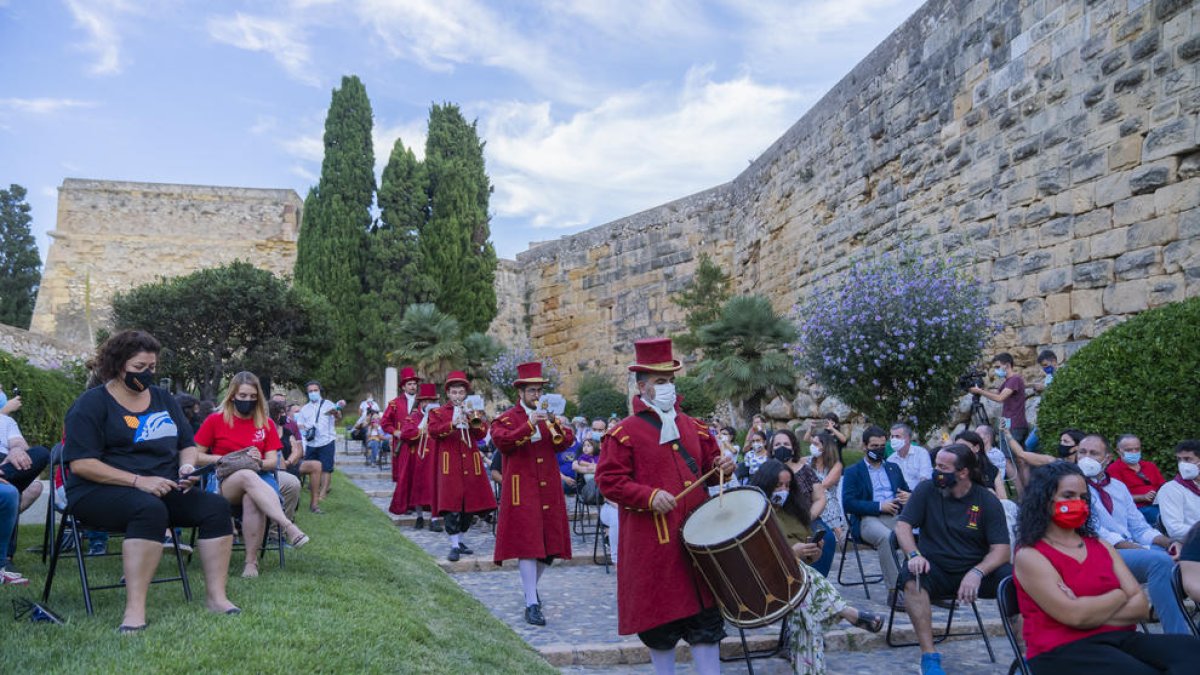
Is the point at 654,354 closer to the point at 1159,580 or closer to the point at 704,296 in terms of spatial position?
the point at 1159,580

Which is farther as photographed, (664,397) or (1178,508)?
(1178,508)

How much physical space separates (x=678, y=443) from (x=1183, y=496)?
399 centimetres

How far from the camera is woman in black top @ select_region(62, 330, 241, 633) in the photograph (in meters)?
4.49

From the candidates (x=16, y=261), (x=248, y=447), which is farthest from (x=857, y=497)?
(x=16, y=261)

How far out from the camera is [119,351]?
4797 mm

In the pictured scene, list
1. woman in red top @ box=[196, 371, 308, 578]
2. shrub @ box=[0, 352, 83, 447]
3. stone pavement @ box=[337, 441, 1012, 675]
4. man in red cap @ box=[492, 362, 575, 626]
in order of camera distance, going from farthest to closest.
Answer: shrub @ box=[0, 352, 83, 447] → man in red cap @ box=[492, 362, 575, 626] → woman in red top @ box=[196, 371, 308, 578] → stone pavement @ box=[337, 441, 1012, 675]

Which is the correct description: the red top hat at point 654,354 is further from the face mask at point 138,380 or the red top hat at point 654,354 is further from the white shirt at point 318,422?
the white shirt at point 318,422

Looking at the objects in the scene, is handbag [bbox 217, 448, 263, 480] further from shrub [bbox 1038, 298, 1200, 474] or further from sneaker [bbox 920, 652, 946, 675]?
shrub [bbox 1038, 298, 1200, 474]

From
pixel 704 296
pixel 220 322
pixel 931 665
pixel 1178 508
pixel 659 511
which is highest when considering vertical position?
pixel 704 296

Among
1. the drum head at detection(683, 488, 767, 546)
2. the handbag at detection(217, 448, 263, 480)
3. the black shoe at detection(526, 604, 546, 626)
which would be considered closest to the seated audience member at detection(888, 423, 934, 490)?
the black shoe at detection(526, 604, 546, 626)

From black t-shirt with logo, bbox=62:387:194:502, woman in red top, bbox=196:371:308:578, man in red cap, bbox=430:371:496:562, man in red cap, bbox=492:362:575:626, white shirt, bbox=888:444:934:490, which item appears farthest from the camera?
man in red cap, bbox=430:371:496:562

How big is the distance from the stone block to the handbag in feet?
27.5

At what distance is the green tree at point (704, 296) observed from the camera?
2030 centimetres

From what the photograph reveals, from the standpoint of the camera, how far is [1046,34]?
10.1 meters
